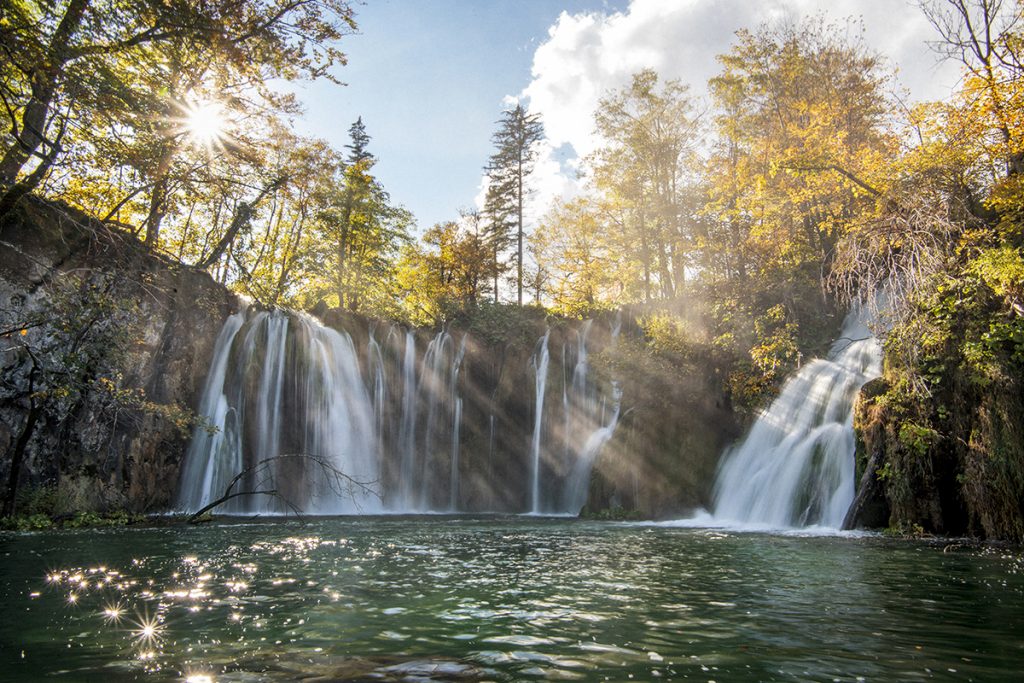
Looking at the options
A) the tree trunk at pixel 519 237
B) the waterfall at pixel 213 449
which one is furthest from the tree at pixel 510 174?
the waterfall at pixel 213 449

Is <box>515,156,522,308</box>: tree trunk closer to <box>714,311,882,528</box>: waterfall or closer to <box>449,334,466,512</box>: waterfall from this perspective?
<box>449,334,466,512</box>: waterfall

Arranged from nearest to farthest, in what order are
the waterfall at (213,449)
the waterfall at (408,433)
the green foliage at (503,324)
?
1. the waterfall at (213,449)
2. the waterfall at (408,433)
3. the green foliage at (503,324)

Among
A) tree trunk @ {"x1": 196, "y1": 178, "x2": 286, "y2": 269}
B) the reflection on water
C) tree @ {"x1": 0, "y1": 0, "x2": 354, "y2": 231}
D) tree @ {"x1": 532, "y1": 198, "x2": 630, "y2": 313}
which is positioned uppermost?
tree @ {"x1": 532, "y1": 198, "x2": 630, "y2": 313}

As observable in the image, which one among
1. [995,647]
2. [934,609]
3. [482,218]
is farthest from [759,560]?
[482,218]

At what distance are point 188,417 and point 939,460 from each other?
15.6 m

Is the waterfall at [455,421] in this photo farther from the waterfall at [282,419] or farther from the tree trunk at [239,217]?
the tree trunk at [239,217]

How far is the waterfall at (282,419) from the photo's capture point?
67.3ft

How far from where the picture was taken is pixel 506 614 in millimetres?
4992

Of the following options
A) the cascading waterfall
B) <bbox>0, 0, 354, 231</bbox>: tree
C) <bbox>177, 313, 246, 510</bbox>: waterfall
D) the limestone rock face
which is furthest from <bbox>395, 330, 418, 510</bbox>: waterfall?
<bbox>0, 0, 354, 231</bbox>: tree

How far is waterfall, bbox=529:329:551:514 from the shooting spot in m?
24.5

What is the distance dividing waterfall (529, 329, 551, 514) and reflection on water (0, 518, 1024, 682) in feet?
50.7

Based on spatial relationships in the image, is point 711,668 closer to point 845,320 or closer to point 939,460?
point 939,460

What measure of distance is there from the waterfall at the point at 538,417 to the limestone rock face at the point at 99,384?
13140 mm

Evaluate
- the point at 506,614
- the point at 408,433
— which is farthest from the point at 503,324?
the point at 506,614
